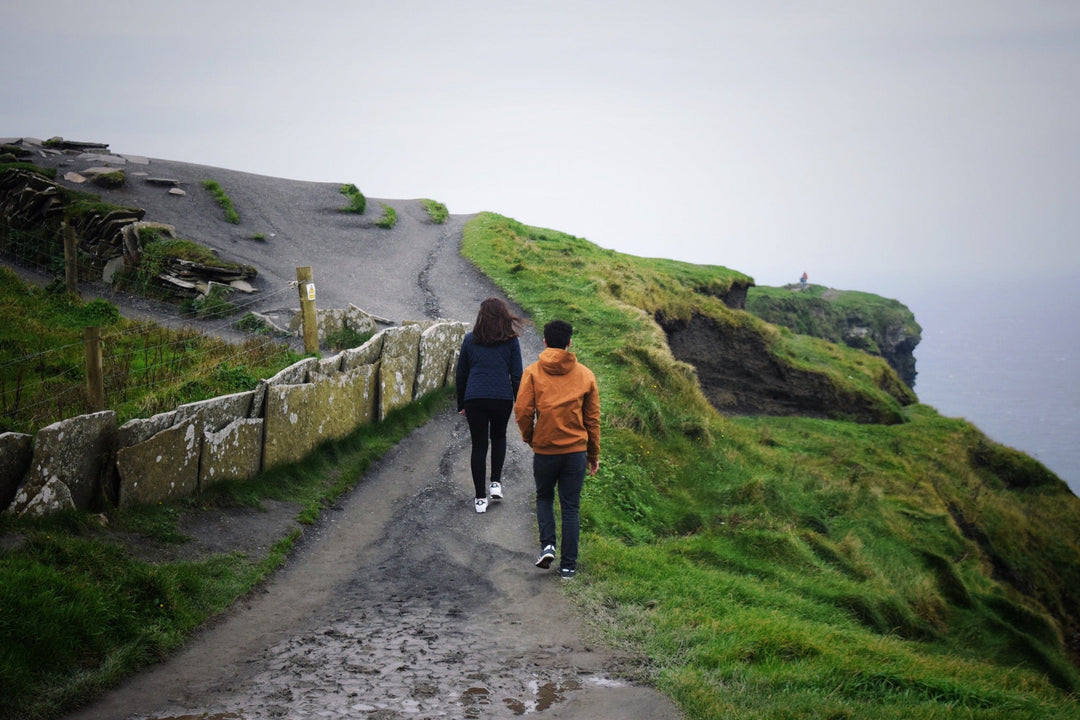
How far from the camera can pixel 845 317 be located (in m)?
A: 79.6

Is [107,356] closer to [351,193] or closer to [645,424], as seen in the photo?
[645,424]

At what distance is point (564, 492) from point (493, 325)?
8.28 feet

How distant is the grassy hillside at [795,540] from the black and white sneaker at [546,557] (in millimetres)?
538

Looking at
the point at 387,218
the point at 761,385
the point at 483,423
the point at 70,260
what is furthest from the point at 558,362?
the point at 387,218

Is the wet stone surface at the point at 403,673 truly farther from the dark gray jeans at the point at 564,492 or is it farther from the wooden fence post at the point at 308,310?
the wooden fence post at the point at 308,310

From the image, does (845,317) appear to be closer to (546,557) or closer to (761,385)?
(761,385)

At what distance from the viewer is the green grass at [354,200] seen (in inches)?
1549

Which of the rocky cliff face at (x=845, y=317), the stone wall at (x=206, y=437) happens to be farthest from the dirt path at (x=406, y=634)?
the rocky cliff face at (x=845, y=317)

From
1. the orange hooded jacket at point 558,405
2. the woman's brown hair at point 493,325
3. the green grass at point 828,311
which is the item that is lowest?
the orange hooded jacket at point 558,405

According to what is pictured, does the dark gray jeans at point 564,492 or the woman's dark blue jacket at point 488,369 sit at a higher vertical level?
the woman's dark blue jacket at point 488,369

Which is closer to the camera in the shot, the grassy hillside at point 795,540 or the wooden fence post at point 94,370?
the grassy hillside at point 795,540

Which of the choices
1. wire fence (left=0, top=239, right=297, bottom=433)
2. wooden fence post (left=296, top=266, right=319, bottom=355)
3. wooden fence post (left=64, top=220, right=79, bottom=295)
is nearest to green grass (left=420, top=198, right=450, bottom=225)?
wooden fence post (left=64, top=220, right=79, bottom=295)

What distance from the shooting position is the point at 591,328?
24938mm

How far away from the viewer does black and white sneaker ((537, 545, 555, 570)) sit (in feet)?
30.7
